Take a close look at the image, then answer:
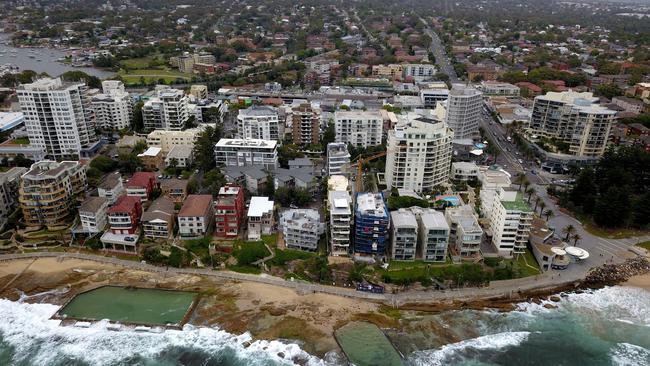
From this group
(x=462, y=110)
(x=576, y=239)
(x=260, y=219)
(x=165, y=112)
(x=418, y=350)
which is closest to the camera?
(x=418, y=350)

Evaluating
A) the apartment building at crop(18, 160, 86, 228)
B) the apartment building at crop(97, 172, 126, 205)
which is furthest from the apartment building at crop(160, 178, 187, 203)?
the apartment building at crop(18, 160, 86, 228)

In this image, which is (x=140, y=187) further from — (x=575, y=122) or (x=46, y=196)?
(x=575, y=122)

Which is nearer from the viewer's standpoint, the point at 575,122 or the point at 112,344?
the point at 112,344

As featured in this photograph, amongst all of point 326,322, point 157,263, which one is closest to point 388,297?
point 326,322

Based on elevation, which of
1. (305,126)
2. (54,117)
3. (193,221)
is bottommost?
(193,221)

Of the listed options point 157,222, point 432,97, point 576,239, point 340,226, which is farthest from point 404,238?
point 432,97

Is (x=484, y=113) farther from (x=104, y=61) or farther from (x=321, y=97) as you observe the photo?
(x=104, y=61)
